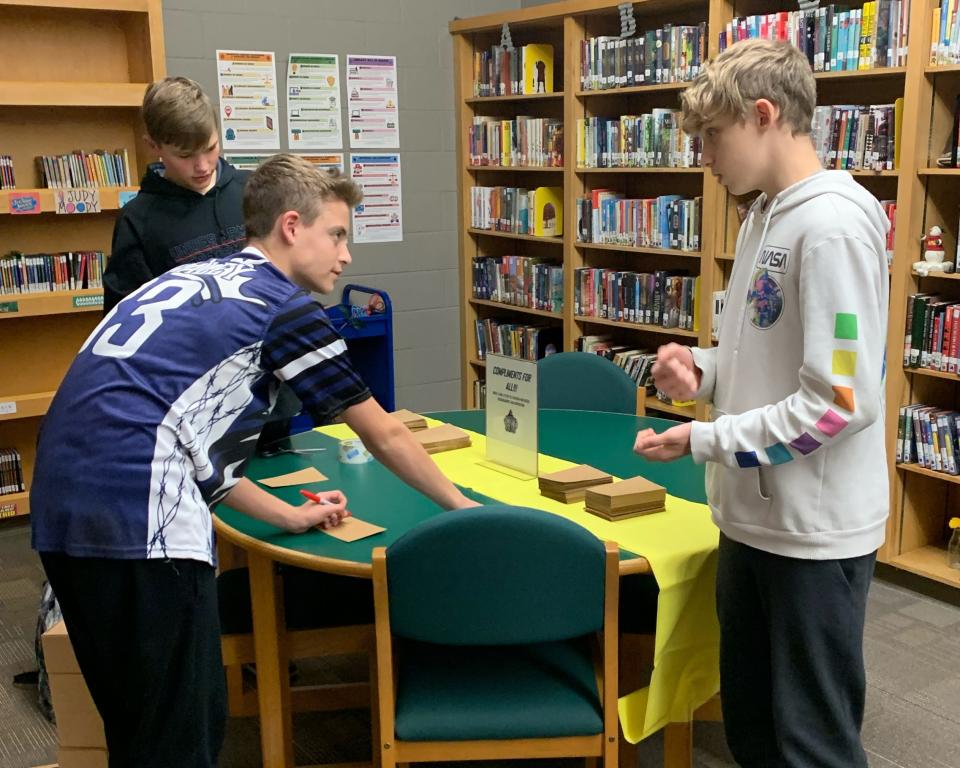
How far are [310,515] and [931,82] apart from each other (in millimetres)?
2437

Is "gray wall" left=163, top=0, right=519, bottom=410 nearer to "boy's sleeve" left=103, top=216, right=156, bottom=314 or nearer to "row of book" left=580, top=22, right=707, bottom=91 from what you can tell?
"row of book" left=580, top=22, right=707, bottom=91

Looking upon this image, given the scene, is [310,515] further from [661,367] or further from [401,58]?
[401,58]

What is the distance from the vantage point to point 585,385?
308 centimetres

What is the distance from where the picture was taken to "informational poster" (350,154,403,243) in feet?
16.4

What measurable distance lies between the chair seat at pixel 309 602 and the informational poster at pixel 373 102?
3.09m

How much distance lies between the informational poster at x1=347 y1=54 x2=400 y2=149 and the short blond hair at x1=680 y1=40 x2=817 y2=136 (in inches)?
137

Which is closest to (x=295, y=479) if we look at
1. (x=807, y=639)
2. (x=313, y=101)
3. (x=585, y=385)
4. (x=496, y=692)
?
(x=496, y=692)

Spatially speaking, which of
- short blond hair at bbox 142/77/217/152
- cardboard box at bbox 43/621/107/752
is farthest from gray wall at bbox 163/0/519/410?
cardboard box at bbox 43/621/107/752

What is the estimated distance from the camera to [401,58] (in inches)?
197

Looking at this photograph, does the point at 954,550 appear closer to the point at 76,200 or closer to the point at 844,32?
the point at 844,32

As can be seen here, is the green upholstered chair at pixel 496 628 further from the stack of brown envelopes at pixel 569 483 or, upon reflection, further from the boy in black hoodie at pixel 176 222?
the boy in black hoodie at pixel 176 222

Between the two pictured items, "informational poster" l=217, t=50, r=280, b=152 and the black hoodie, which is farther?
"informational poster" l=217, t=50, r=280, b=152

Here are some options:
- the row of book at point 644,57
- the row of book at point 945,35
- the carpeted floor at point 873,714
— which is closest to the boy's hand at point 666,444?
the carpeted floor at point 873,714

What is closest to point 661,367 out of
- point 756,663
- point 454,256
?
point 756,663
